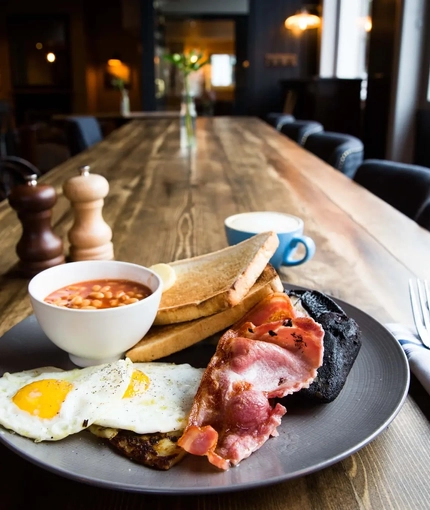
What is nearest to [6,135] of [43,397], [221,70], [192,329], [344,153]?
[344,153]

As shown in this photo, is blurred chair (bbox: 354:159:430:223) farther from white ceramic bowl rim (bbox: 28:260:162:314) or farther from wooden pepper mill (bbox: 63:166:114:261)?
white ceramic bowl rim (bbox: 28:260:162:314)

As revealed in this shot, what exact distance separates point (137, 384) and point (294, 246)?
0.59 m

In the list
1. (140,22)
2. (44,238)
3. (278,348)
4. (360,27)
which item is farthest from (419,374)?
(140,22)

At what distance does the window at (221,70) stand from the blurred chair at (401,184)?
14.5m

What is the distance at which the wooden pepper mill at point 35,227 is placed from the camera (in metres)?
1.11

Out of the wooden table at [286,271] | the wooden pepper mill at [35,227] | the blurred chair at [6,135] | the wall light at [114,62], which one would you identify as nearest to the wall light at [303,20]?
the wall light at [114,62]

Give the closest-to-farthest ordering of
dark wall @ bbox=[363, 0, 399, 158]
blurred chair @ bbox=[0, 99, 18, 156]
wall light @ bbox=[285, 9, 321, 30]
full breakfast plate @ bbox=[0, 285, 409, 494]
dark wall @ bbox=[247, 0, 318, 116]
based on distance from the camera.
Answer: full breakfast plate @ bbox=[0, 285, 409, 494] → blurred chair @ bbox=[0, 99, 18, 156] → dark wall @ bbox=[363, 0, 399, 158] → wall light @ bbox=[285, 9, 321, 30] → dark wall @ bbox=[247, 0, 318, 116]

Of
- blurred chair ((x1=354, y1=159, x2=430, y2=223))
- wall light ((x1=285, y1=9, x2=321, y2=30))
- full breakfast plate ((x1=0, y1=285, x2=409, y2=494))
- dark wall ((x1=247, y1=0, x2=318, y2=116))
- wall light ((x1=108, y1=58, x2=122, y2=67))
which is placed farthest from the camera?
wall light ((x1=108, y1=58, x2=122, y2=67))

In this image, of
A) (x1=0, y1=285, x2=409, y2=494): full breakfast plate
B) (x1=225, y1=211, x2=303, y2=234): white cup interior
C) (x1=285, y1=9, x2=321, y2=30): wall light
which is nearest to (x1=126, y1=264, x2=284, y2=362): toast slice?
(x1=0, y1=285, x2=409, y2=494): full breakfast plate

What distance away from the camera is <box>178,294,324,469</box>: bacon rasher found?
1.80 ft

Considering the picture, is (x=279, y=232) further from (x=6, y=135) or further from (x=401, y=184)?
(x=6, y=135)

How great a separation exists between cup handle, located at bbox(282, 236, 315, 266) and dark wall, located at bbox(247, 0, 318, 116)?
30.2 feet

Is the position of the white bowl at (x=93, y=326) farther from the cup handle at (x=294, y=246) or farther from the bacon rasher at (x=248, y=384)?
the cup handle at (x=294, y=246)

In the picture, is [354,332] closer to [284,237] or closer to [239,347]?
[239,347]
